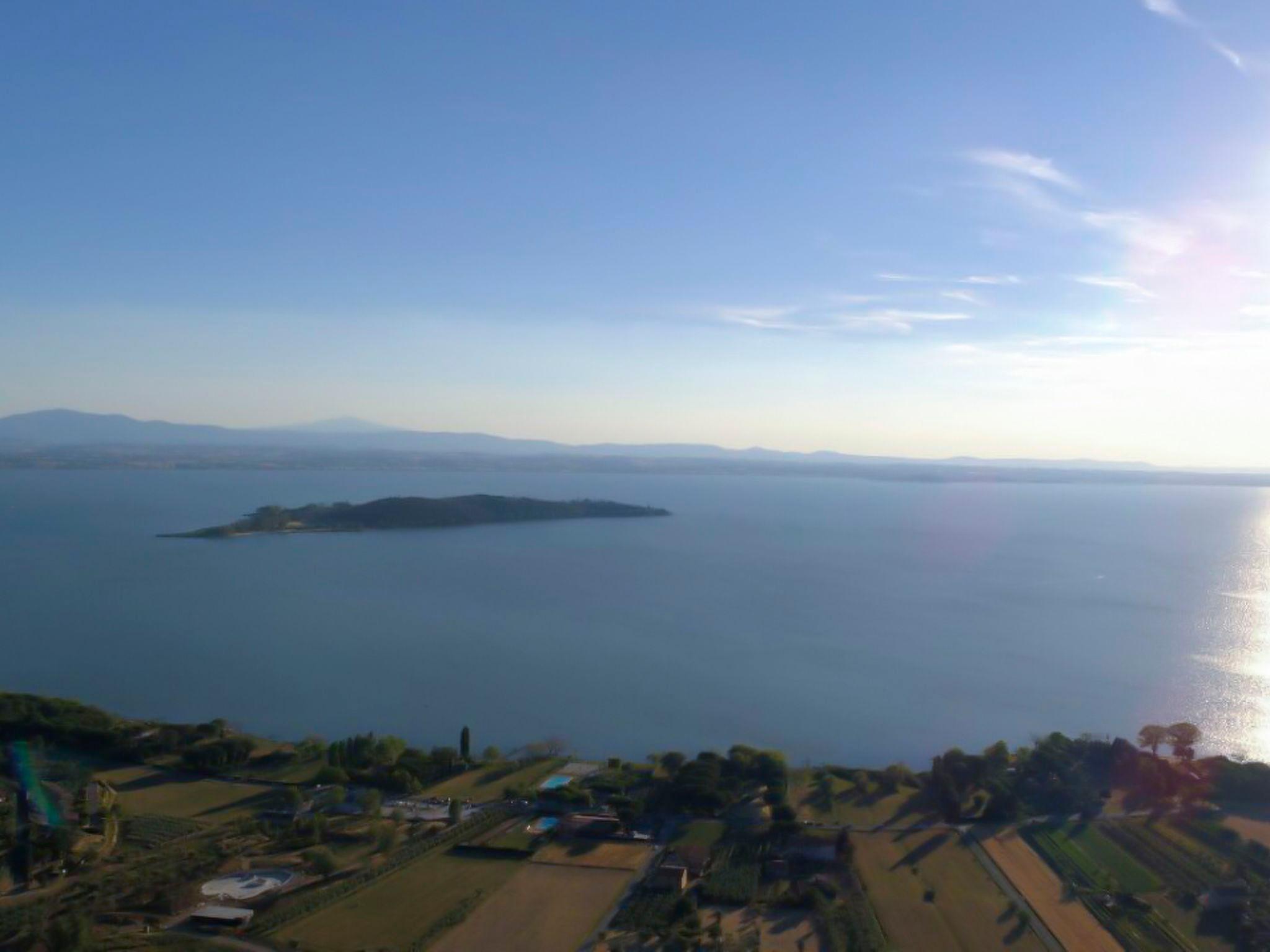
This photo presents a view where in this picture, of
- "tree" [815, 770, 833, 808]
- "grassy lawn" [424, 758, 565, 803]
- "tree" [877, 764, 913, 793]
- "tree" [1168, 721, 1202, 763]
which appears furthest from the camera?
"tree" [1168, 721, 1202, 763]

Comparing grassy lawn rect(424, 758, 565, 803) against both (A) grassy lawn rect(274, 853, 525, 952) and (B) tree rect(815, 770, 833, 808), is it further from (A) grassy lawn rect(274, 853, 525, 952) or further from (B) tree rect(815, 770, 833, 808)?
(B) tree rect(815, 770, 833, 808)

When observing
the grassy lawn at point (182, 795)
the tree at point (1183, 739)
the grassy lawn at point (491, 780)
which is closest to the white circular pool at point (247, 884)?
the grassy lawn at point (182, 795)

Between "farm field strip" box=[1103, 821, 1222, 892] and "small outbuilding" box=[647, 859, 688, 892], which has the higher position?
"small outbuilding" box=[647, 859, 688, 892]

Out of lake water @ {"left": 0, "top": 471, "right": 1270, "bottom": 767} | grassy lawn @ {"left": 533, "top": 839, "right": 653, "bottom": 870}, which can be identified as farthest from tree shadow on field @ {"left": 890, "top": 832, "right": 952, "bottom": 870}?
lake water @ {"left": 0, "top": 471, "right": 1270, "bottom": 767}

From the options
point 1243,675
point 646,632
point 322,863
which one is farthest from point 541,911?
point 1243,675

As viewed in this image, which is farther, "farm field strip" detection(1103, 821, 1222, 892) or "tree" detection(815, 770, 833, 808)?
"tree" detection(815, 770, 833, 808)

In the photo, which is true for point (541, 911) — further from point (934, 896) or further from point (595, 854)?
point (934, 896)
